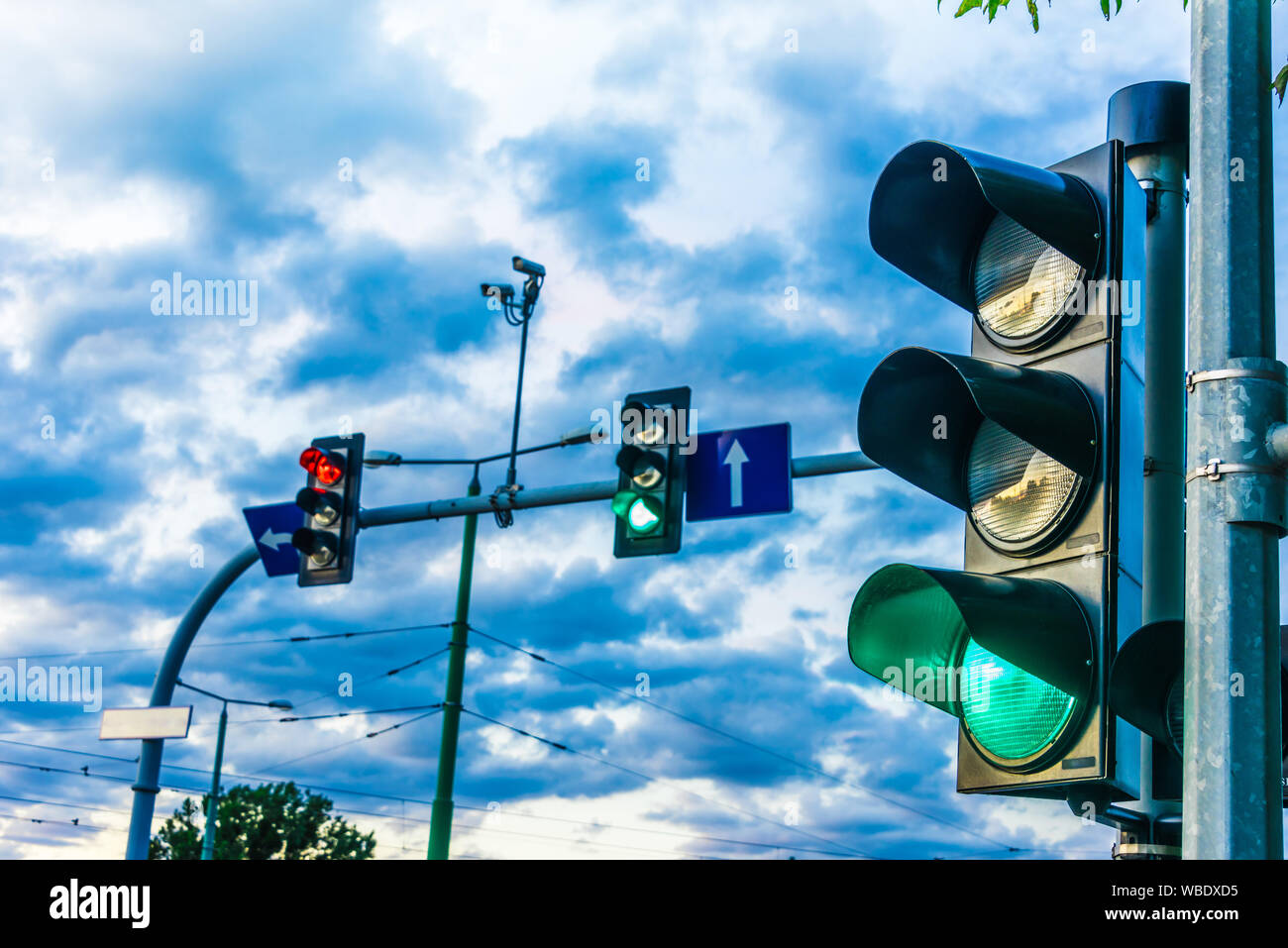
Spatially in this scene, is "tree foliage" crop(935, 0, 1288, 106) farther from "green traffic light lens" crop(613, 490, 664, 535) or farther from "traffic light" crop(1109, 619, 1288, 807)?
"green traffic light lens" crop(613, 490, 664, 535)

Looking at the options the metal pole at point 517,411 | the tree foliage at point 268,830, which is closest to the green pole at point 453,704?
the metal pole at point 517,411

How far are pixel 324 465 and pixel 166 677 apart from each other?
2.61 meters

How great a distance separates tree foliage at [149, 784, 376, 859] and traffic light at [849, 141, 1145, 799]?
199 feet

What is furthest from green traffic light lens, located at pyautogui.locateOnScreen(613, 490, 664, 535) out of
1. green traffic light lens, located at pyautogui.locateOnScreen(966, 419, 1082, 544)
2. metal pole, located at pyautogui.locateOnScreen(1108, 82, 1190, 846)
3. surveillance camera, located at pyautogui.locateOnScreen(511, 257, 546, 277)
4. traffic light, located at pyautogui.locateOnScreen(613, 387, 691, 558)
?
surveillance camera, located at pyautogui.locateOnScreen(511, 257, 546, 277)

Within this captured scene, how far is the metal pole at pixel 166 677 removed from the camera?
11039 mm

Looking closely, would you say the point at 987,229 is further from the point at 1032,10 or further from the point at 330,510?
the point at 330,510

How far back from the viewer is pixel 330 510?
10.2 metres

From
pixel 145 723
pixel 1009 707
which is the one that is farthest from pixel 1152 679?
pixel 145 723

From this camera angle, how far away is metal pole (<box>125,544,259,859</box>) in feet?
36.2

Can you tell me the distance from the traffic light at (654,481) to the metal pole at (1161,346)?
5553mm

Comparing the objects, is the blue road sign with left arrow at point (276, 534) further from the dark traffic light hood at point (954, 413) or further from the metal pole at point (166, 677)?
the dark traffic light hood at point (954, 413)
